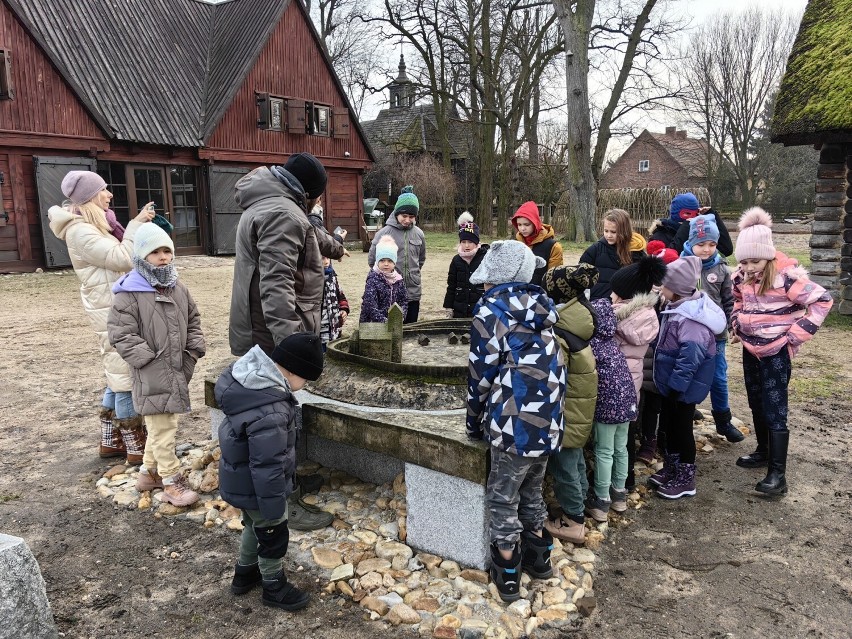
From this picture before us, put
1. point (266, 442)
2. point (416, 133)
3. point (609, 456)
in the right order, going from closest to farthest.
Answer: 1. point (266, 442)
2. point (609, 456)
3. point (416, 133)

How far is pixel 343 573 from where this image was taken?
9.77 feet

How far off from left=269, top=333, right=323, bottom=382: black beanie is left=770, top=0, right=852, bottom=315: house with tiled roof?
25.2ft

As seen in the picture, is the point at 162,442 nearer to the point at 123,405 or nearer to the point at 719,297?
the point at 123,405

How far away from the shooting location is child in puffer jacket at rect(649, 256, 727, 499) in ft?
12.2

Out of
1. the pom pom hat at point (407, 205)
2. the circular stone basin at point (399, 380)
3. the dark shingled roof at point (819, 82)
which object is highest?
the dark shingled roof at point (819, 82)

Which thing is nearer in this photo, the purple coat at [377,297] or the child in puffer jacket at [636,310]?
the child in puffer jacket at [636,310]

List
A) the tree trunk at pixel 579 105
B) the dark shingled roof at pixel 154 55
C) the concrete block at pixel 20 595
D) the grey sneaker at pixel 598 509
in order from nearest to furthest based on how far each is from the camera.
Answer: the concrete block at pixel 20 595, the grey sneaker at pixel 598 509, the tree trunk at pixel 579 105, the dark shingled roof at pixel 154 55

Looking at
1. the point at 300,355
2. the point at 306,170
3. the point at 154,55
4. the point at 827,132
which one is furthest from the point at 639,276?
the point at 154,55

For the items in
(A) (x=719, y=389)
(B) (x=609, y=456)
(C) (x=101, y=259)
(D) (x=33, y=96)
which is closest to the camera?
(B) (x=609, y=456)

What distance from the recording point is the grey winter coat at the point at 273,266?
10.4ft

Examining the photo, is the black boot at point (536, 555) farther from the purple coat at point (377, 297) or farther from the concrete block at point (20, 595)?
the purple coat at point (377, 297)

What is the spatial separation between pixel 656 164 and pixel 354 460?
44.6 metres

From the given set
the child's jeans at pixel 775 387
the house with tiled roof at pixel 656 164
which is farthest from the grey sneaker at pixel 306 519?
the house with tiled roof at pixel 656 164

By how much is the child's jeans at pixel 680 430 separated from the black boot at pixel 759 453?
648 millimetres
